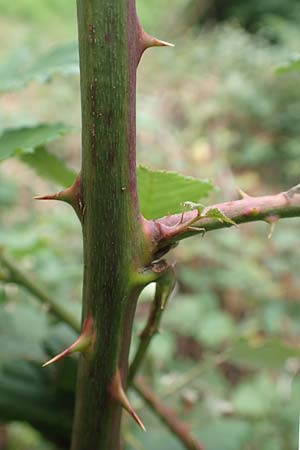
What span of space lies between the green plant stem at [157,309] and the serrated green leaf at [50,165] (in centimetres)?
15

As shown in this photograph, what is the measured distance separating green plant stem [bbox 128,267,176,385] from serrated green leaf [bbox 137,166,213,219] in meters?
0.06

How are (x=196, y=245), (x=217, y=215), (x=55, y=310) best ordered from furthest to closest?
(x=196, y=245) < (x=55, y=310) < (x=217, y=215)

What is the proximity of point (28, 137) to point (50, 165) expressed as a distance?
0.22 feet

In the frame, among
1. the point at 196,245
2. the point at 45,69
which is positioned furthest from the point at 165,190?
the point at 196,245

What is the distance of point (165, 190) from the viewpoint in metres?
0.35

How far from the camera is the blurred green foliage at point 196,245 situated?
553mm

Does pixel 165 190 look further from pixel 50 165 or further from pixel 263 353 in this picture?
pixel 263 353

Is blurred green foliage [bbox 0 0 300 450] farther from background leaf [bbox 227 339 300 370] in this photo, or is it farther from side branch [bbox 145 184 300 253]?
side branch [bbox 145 184 300 253]

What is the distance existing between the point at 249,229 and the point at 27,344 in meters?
1.62

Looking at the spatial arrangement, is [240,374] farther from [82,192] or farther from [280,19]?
[280,19]

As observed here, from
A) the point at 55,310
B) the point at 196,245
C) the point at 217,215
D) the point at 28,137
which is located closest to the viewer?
the point at 217,215

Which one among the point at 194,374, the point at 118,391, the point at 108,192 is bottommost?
the point at 194,374

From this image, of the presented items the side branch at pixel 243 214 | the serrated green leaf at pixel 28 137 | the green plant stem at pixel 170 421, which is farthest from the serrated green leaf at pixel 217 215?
the green plant stem at pixel 170 421

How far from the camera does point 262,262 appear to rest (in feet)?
6.31
